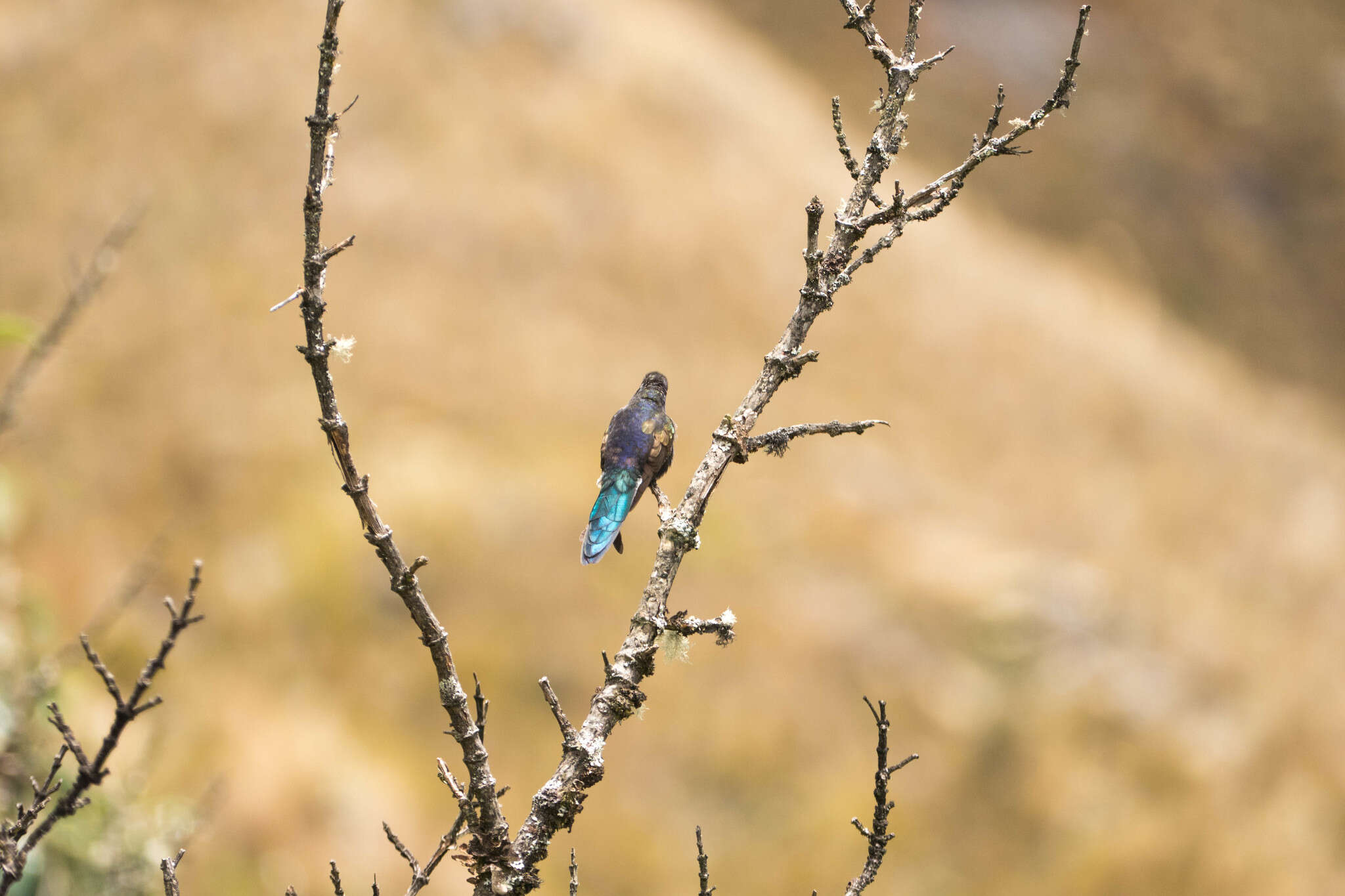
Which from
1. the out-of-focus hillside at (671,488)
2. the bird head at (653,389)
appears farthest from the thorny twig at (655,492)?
the out-of-focus hillside at (671,488)

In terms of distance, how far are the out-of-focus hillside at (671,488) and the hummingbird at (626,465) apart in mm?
5762

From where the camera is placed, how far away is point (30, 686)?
14.0ft

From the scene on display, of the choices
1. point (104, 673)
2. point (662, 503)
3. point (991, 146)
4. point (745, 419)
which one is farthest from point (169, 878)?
point (991, 146)

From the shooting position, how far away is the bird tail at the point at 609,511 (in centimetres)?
266

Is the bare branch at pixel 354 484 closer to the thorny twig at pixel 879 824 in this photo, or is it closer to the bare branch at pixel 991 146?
the thorny twig at pixel 879 824

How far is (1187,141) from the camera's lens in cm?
1744

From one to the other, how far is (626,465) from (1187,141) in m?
18.1

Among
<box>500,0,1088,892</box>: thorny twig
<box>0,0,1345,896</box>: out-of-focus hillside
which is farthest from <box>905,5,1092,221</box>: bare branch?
<box>0,0,1345,896</box>: out-of-focus hillside

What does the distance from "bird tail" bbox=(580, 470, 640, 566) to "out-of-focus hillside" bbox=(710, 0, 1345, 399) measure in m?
14.2

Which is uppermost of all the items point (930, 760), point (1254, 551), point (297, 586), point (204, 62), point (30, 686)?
point (204, 62)

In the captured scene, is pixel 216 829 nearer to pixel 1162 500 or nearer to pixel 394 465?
pixel 394 465

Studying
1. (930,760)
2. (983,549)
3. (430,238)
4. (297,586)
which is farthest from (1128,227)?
(297,586)

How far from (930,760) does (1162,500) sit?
536 centimetres

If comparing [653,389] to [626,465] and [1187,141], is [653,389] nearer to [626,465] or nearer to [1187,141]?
[626,465]
